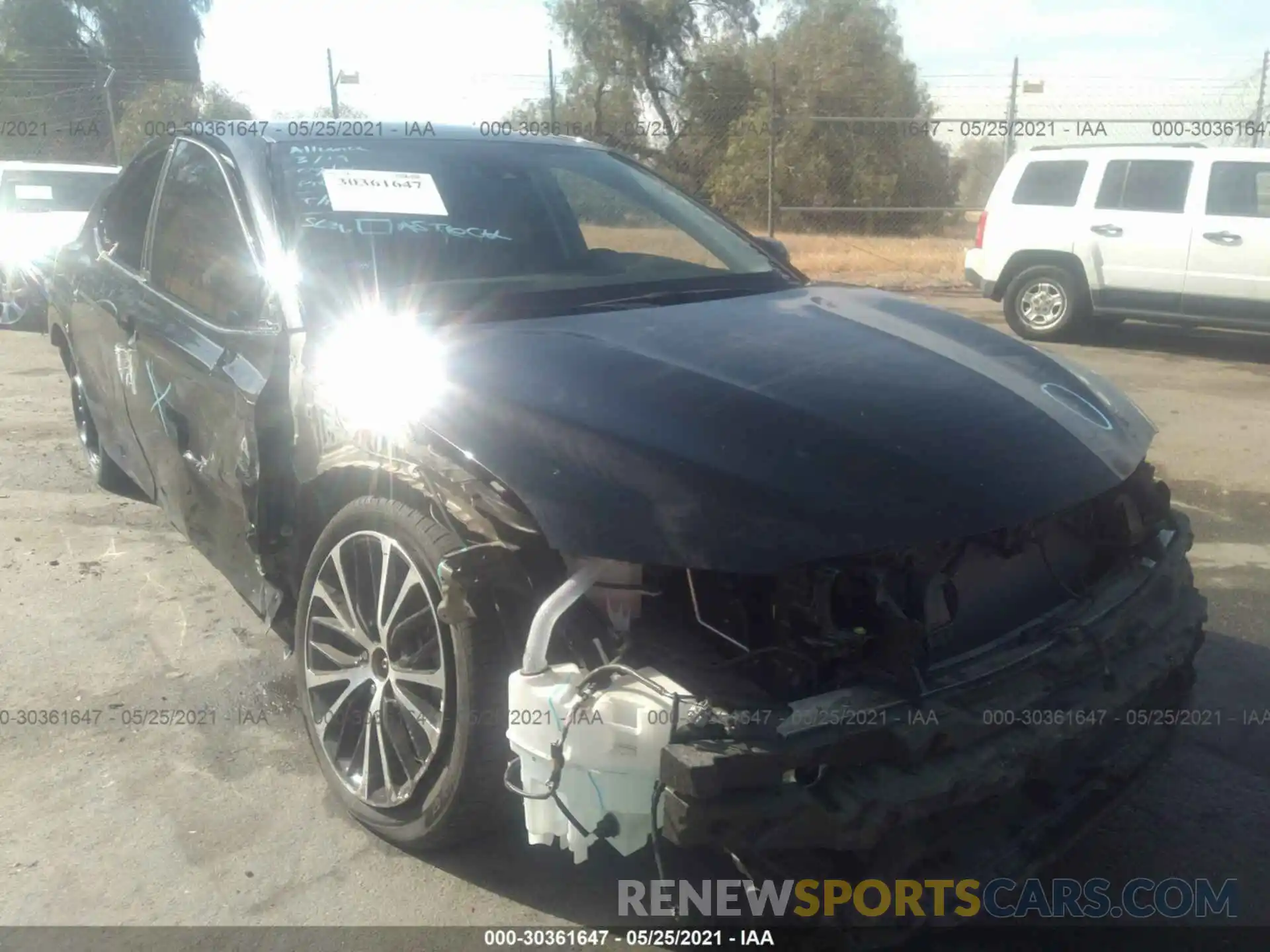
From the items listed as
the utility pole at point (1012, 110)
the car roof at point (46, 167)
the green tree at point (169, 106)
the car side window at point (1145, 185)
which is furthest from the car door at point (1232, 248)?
the green tree at point (169, 106)

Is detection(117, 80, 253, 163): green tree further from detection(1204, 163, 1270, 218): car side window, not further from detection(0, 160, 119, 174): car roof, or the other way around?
detection(1204, 163, 1270, 218): car side window

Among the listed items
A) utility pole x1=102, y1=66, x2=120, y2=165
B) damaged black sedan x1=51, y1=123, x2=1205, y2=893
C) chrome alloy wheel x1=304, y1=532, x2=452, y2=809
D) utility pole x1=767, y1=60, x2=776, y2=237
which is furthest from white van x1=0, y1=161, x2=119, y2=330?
chrome alloy wheel x1=304, y1=532, x2=452, y2=809

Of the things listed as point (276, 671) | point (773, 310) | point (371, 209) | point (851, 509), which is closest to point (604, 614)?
point (851, 509)

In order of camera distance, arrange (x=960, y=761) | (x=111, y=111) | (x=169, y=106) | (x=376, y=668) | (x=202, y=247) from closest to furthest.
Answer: (x=960, y=761)
(x=376, y=668)
(x=202, y=247)
(x=111, y=111)
(x=169, y=106)

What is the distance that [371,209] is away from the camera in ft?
10.5

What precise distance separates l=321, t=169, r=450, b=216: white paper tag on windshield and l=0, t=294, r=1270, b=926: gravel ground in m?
1.59

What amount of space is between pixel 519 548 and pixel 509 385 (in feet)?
1.43

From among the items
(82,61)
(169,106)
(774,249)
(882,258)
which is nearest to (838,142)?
(882,258)

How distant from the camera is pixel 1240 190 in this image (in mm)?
9586

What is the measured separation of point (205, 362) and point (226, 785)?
1235 mm

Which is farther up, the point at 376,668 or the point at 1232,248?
the point at 1232,248

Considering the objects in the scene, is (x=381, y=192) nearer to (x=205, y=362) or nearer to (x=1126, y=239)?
(x=205, y=362)

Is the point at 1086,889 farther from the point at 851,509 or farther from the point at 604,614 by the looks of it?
the point at 604,614

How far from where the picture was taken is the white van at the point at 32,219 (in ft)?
35.9
